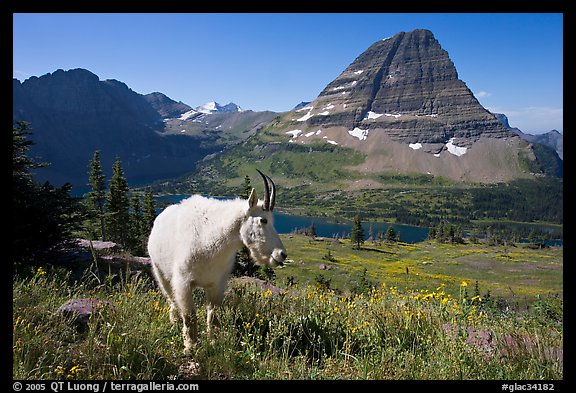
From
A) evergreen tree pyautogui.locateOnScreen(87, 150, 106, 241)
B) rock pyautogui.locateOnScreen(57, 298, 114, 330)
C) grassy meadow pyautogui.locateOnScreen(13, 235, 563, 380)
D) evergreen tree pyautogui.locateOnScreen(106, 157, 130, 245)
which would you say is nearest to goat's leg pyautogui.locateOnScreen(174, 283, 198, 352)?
grassy meadow pyautogui.locateOnScreen(13, 235, 563, 380)

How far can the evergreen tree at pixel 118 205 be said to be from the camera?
45594 mm

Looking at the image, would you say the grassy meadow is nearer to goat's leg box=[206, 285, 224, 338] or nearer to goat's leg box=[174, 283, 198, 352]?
goat's leg box=[174, 283, 198, 352]

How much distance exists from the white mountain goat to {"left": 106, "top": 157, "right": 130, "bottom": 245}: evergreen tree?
133 ft

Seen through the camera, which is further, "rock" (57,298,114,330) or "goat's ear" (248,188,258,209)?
"goat's ear" (248,188,258,209)

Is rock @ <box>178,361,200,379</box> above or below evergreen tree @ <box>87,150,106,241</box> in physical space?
below

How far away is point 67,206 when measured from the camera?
14.0 m

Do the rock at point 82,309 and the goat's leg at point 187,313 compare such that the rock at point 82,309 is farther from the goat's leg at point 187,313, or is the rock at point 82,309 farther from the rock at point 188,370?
the rock at point 188,370

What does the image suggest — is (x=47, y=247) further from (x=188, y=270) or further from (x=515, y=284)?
(x=515, y=284)

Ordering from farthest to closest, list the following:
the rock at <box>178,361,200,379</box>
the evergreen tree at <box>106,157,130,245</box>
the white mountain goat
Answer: the evergreen tree at <box>106,157,130,245</box> → the white mountain goat → the rock at <box>178,361,200,379</box>

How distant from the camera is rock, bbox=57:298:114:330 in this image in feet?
15.5

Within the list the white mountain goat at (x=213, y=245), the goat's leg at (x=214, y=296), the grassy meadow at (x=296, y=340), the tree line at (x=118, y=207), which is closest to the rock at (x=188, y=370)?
the grassy meadow at (x=296, y=340)

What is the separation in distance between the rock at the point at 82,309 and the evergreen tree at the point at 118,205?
135 feet

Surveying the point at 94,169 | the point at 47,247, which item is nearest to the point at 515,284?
the point at 94,169
